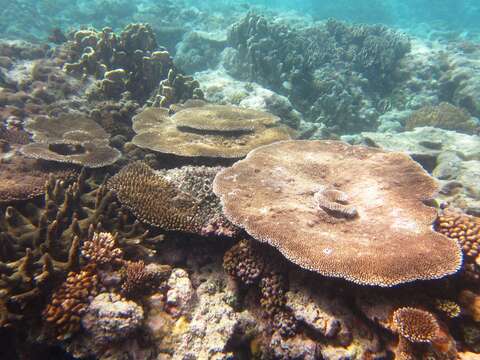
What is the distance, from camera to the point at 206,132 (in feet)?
19.8

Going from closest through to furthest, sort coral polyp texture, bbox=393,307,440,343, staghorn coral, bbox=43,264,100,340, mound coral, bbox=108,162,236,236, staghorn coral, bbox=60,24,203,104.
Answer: coral polyp texture, bbox=393,307,440,343 < staghorn coral, bbox=43,264,100,340 < mound coral, bbox=108,162,236,236 < staghorn coral, bbox=60,24,203,104

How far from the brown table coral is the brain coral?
0.76m

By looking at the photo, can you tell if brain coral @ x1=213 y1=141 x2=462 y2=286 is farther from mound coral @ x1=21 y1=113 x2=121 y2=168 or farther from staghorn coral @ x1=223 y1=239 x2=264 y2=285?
mound coral @ x1=21 y1=113 x2=121 y2=168

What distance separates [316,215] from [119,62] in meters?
8.14

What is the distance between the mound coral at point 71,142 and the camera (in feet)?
15.9

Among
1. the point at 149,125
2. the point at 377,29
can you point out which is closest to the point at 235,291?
the point at 149,125

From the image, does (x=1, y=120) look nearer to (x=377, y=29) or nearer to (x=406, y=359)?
(x=406, y=359)

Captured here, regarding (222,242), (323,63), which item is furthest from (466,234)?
(323,63)

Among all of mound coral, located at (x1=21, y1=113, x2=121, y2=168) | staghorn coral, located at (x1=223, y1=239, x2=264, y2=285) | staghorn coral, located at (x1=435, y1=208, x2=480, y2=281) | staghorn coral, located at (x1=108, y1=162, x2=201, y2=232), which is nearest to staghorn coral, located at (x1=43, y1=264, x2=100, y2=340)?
staghorn coral, located at (x1=108, y1=162, x2=201, y2=232)

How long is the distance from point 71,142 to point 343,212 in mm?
4528

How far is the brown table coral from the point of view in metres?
5.43

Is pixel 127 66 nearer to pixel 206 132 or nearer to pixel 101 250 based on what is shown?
pixel 206 132

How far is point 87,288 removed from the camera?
10.6ft

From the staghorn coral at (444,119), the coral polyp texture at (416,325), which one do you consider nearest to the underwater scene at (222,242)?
the coral polyp texture at (416,325)
